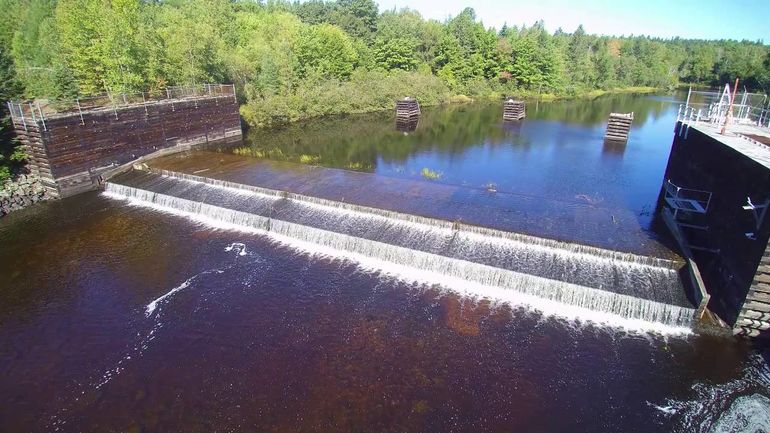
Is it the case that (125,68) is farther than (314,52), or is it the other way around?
(314,52)

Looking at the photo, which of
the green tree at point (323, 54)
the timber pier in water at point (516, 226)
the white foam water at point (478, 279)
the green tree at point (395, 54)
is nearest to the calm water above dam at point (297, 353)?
the white foam water at point (478, 279)

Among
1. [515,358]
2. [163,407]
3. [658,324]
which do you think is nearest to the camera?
[163,407]

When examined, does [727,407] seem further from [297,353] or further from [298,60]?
[298,60]

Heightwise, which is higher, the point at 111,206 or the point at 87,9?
the point at 87,9

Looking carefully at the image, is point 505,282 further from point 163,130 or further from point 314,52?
point 314,52

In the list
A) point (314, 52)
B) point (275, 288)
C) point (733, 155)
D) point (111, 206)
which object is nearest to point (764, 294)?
point (733, 155)

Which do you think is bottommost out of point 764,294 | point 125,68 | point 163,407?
point 163,407

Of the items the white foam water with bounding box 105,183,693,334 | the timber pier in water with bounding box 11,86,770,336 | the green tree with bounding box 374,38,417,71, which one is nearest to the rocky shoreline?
the timber pier in water with bounding box 11,86,770,336
